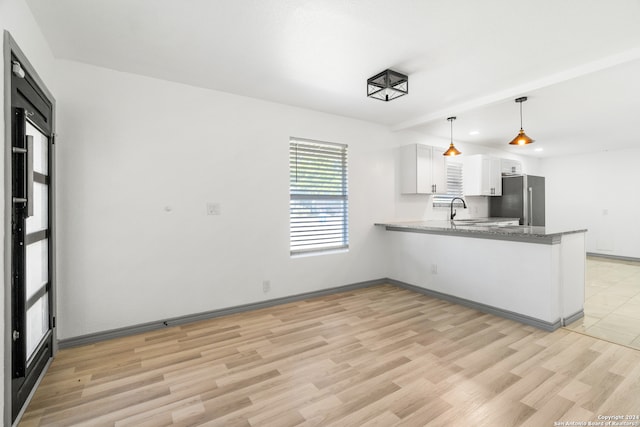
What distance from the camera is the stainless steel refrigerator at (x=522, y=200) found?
20.3 ft

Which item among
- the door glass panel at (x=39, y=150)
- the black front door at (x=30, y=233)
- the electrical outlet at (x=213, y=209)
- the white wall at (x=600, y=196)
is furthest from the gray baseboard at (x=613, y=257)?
the door glass panel at (x=39, y=150)

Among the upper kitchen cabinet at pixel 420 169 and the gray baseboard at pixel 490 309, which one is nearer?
the gray baseboard at pixel 490 309

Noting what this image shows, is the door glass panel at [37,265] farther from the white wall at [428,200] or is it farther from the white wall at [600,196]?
the white wall at [600,196]

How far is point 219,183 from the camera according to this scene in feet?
11.3

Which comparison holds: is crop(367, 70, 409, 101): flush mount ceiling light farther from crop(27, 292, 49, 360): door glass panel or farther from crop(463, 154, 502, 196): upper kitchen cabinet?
crop(463, 154, 502, 196): upper kitchen cabinet

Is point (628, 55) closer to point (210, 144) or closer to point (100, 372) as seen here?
point (210, 144)

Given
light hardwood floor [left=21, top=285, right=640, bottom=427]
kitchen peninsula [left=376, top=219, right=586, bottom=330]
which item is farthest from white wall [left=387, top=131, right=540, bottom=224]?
light hardwood floor [left=21, top=285, right=640, bottom=427]

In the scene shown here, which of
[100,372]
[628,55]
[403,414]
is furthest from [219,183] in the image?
[628,55]

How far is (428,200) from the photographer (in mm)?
5621

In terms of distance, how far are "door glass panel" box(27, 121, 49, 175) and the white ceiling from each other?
0.79m

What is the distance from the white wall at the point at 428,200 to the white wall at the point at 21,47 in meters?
4.35

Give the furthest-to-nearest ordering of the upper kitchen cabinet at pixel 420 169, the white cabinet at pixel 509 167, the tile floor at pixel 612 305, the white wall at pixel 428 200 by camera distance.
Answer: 1. the white cabinet at pixel 509 167
2. the white wall at pixel 428 200
3. the upper kitchen cabinet at pixel 420 169
4. the tile floor at pixel 612 305

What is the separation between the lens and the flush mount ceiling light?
296 cm

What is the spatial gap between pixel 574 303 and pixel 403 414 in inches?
105
